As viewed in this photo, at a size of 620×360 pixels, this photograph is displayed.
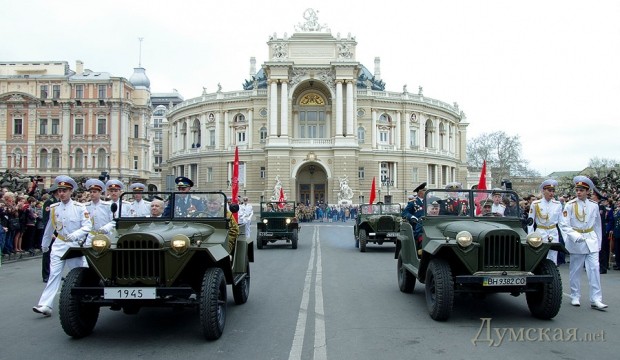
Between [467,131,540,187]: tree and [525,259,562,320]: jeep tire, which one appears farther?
[467,131,540,187]: tree

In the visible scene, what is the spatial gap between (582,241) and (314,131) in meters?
55.0

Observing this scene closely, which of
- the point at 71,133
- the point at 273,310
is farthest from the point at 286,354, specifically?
the point at 71,133

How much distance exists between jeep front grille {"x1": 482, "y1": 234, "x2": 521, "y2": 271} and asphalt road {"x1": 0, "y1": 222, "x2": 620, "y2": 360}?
820 millimetres

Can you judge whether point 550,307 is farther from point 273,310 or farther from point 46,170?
point 46,170

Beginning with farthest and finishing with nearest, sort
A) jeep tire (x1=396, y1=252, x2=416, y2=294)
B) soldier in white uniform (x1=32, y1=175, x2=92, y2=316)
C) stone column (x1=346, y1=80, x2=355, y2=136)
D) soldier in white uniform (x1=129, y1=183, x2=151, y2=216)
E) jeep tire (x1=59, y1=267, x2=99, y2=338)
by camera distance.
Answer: stone column (x1=346, y1=80, x2=355, y2=136) < jeep tire (x1=396, y1=252, x2=416, y2=294) < soldier in white uniform (x1=129, y1=183, x2=151, y2=216) < soldier in white uniform (x1=32, y1=175, x2=92, y2=316) < jeep tire (x1=59, y1=267, x2=99, y2=338)

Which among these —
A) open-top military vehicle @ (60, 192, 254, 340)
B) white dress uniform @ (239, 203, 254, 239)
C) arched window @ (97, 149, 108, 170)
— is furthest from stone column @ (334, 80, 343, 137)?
open-top military vehicle @ (60, 192, 254, 340)

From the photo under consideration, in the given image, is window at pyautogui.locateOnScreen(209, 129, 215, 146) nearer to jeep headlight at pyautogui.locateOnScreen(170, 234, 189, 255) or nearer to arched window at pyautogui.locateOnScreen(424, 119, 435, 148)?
arched window at pyautogui.locateOnScreen(424, 119, 435, 148)

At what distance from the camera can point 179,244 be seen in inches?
257

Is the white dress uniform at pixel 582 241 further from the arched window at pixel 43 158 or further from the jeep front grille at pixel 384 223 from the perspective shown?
the arched window at pixel 43 158

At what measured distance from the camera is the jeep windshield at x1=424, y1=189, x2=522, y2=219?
360 inches

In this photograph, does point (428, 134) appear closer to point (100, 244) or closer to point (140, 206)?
point (140, 206)

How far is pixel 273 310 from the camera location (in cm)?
879

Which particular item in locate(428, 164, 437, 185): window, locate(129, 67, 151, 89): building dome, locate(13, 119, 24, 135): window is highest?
locate(129, 67, 151, 89): building dome

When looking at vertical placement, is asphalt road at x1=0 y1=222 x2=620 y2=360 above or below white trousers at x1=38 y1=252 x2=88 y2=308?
below
